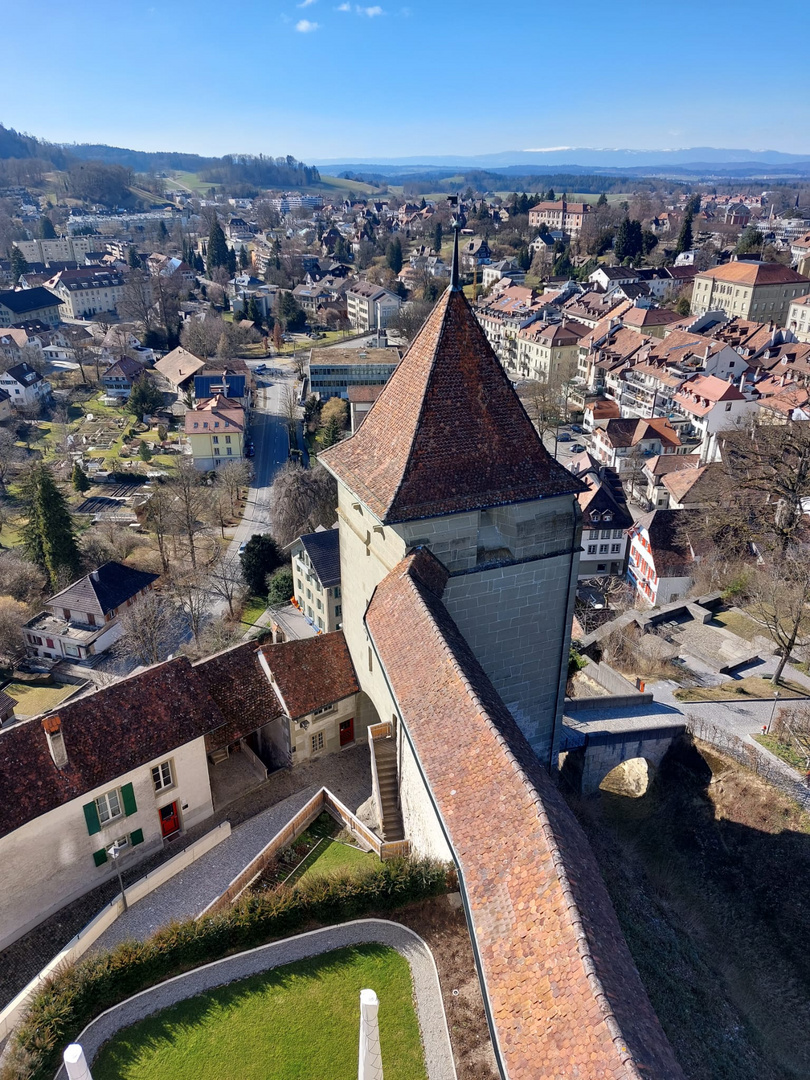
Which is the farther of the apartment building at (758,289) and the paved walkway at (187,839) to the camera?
the apartment building at (758,289)

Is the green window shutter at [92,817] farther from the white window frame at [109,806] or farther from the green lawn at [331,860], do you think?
the green lawn at [331,860]

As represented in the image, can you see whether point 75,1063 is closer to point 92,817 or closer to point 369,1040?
point 369,1040

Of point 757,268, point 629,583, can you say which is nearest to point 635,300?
point 757,268

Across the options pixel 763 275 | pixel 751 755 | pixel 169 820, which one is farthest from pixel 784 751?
pixel 763 275

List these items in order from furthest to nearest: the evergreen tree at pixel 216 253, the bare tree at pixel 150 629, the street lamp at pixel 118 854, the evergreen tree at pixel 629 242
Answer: the evergreen tree at pixel 216 253, the evergreen tree at pixel 629 242, the bare tree at pixel 150 629, the street lamp at pixel 118 854

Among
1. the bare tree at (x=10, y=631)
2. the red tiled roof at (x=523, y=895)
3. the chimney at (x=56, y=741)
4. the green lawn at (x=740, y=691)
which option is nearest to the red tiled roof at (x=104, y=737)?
the chimney at (x=56, y=741)

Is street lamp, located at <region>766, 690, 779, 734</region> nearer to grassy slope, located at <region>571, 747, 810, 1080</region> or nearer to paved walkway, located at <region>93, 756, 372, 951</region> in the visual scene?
grassy slope, located at <region>571, 747, 810, 1080</region>

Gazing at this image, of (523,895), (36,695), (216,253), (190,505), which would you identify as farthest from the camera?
(216,253)

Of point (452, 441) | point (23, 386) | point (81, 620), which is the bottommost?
point (81, 620)
